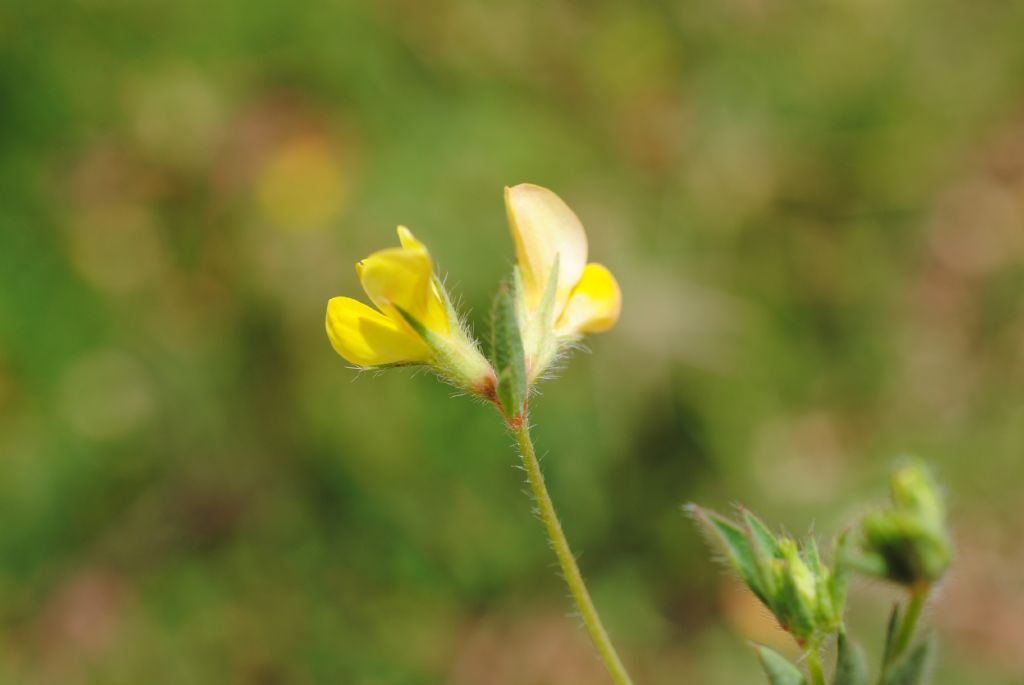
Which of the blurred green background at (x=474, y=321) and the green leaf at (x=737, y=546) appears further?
the blurred green background at (x=474, y=321)

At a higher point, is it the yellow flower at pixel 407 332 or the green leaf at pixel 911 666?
the yellow flower at pixel 407 332

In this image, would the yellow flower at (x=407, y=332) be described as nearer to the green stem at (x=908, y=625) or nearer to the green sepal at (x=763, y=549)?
the green sepal at (x=763, y=549)

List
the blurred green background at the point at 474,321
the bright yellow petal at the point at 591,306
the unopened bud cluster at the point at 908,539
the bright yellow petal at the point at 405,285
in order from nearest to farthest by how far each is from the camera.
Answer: the unopened bud cluster at the point at 908,539
the bright yellow petal at the point at 405,285
the bright yellow petal at the point at 591,306
the blurred green background at the point at 474,321

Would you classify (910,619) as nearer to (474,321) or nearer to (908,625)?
(908,625)

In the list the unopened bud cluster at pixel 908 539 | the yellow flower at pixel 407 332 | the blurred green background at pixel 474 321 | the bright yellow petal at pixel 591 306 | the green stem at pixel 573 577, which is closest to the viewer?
the unopened bud cluster at pixel 908 539

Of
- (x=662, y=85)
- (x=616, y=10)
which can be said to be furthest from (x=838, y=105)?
(x=616, y=10)

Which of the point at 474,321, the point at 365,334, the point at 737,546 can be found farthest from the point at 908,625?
the point at 474,321

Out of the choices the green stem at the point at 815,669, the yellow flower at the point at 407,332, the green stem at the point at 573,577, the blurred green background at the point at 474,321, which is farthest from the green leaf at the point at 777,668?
the blurred green background at the point at 474,321
